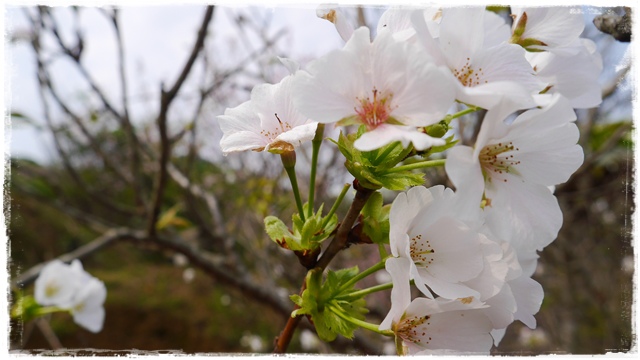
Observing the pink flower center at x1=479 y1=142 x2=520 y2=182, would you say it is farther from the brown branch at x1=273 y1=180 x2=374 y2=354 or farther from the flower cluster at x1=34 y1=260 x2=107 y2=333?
the flower cluster at x1=34 y1=260 x2=107 y2=333

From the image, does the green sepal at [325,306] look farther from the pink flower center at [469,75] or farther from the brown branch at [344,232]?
the pink flower center at [469,75]

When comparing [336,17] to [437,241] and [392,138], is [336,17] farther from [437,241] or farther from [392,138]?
[437,241]

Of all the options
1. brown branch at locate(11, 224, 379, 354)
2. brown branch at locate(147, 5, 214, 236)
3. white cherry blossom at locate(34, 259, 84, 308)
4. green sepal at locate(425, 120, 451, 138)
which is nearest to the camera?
green sepal at locate(425, 120, 451, 138)

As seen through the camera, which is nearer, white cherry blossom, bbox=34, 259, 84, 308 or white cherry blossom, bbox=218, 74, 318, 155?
white cherry blossom, bbox=218, 74, 318, 155

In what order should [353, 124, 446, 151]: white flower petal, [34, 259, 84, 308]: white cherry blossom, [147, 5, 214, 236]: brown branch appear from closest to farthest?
1. [353, 124, 446, 151]: white flower petal
2. [147, 5, 214, 236]: brown branch
3. [34, 259, 84, 308]: white cherry blossom

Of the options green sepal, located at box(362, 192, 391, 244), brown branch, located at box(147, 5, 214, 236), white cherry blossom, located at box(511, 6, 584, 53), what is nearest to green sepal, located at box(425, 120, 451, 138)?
green sepal, located at box(362, 192, 391, 244)

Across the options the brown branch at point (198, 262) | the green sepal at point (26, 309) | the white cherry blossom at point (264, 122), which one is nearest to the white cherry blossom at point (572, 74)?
the white cherry blossom at point (264, 122)

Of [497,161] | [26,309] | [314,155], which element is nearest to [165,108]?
[26,309]
